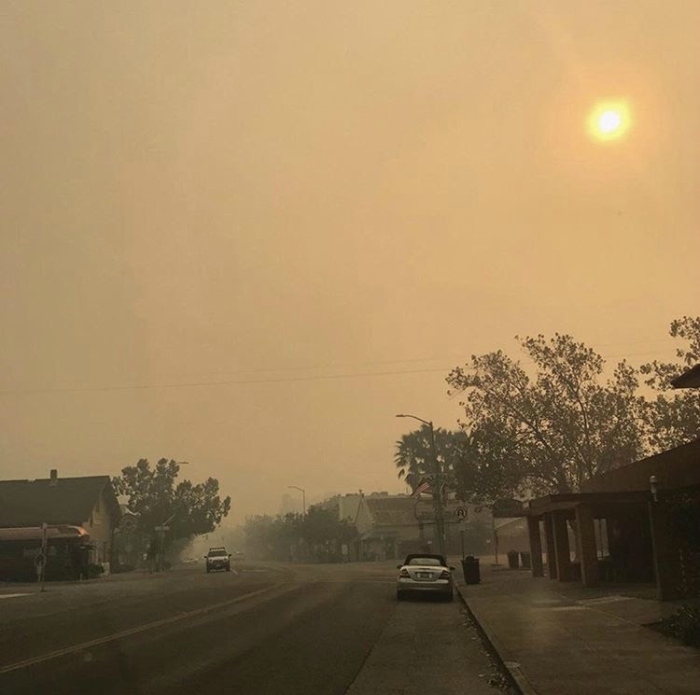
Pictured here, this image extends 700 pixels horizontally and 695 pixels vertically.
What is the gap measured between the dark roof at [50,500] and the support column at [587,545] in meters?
47.5

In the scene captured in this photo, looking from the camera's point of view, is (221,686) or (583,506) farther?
(583,506)

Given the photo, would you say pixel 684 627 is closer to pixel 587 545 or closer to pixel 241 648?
pixel 241 648

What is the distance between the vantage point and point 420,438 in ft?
302

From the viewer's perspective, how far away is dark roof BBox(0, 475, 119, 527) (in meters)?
66.1

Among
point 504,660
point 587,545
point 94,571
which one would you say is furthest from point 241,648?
point 94,571

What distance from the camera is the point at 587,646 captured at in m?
14.0

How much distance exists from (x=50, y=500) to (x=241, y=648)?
189ft

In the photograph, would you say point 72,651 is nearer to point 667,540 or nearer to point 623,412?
point 667,540

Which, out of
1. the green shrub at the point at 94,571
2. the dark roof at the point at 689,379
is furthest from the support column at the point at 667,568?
the green shrub at the point at 94,571

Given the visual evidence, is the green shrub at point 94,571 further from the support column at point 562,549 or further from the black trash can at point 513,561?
the support column at point 562,549

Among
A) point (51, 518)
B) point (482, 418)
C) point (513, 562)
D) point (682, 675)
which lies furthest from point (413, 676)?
point (51, 518)

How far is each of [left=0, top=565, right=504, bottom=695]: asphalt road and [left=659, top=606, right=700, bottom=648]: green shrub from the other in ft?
10.4

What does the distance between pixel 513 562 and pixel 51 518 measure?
3748cm

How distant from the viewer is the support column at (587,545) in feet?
90.8
